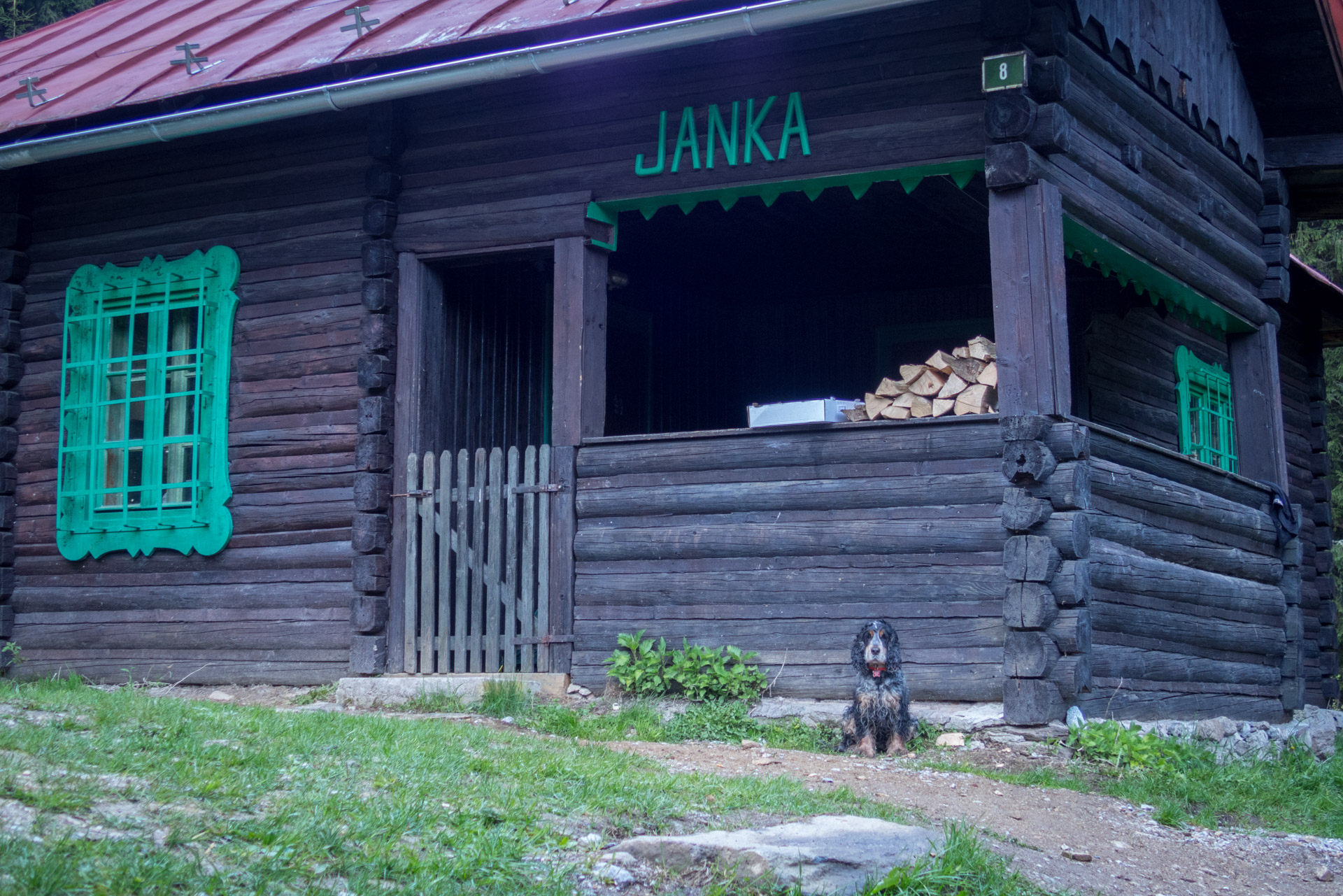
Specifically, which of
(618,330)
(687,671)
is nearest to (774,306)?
(618,330)

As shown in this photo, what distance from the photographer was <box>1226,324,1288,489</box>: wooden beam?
34.9 ft

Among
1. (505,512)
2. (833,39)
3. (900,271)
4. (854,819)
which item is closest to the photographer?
(854,819)

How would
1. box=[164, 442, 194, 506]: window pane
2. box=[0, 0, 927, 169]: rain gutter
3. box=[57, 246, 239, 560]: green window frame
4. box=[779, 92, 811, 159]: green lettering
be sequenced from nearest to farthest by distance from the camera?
box=[0, 0, 927, 169]: rain gutter → box=[779, 92, 811, 159]: green lettering → box=[57, 246, 239, 560]: green window frame → box=[164, 442, 194, 506]: window pane

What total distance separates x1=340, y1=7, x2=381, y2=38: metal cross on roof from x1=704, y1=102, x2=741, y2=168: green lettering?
256 cm

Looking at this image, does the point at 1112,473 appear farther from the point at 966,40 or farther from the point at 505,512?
the point at 505,512

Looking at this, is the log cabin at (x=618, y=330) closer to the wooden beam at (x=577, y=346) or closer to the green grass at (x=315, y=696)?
the wooden beam at (x=577, y=346)

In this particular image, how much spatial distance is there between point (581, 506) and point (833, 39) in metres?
3.44

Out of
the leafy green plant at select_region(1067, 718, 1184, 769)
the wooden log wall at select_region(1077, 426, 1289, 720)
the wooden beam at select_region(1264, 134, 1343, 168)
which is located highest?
the wooden beam at select_region(1264, 134, 1343, 168)

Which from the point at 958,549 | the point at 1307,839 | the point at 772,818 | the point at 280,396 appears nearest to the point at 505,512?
the point at 280,396

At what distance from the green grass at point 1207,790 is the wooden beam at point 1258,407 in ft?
11.9

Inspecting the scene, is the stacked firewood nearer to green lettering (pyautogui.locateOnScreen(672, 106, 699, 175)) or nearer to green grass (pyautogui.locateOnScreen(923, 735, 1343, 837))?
green lettering (pyautogui.locateOnScreen(672, 106, 699, 175))

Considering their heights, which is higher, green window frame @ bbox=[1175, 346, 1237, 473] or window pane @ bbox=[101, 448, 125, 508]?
green window frame @ bbox=[1175, 346, 1237, 473]

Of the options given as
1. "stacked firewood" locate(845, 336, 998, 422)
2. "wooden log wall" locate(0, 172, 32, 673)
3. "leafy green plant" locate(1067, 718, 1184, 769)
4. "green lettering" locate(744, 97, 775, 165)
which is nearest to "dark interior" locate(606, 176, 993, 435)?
"green lettering" locate(744, 97, 775, 165)

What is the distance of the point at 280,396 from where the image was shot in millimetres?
10031
